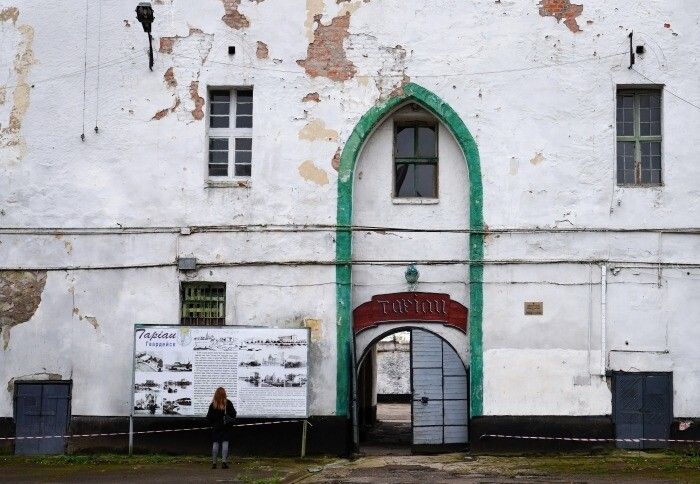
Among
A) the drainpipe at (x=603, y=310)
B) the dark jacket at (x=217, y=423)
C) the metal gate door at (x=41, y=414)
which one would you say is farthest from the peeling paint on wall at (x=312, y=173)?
the metal gate door at (x=41, y=414)

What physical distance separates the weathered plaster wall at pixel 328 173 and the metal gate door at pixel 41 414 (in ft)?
0.92

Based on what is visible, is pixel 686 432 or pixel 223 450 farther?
pixel 686 432

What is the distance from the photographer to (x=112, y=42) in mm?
21500

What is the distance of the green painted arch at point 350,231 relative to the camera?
67.3 ft

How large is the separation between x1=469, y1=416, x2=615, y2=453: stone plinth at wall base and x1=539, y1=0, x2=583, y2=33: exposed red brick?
723 cm

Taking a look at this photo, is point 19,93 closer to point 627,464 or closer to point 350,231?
point 350,231

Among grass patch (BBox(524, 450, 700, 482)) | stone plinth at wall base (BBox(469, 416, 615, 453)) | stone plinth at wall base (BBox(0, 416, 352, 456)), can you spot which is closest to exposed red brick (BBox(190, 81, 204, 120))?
stone plinth at wall base (BBox(0, 416, 352, 456))

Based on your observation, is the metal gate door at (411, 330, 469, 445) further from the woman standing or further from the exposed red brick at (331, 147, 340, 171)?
the woman standing

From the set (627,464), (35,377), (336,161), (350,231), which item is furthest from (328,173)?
(627,464)

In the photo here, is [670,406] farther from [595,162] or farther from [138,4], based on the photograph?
[138,4]

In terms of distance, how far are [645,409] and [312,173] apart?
24.5 feet

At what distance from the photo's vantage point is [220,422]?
19.0m

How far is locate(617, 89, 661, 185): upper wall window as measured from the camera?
20859mm

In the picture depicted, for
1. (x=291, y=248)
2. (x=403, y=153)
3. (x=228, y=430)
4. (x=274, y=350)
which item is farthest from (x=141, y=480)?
(x=403, y=153)
